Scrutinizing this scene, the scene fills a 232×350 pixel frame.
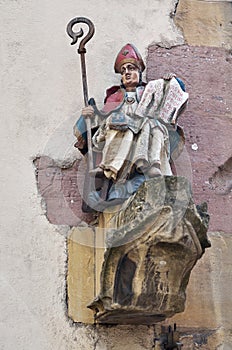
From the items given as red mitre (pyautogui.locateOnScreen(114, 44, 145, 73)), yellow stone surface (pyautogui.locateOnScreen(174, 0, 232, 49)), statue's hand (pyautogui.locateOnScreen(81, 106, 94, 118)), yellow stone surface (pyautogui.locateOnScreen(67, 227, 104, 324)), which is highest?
yellow stone surface (pyautogui.locateOnScreen(174, 0, 232, 49))

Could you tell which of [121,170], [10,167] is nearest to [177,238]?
[121,170]

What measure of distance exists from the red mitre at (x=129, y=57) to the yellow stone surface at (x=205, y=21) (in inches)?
16.4

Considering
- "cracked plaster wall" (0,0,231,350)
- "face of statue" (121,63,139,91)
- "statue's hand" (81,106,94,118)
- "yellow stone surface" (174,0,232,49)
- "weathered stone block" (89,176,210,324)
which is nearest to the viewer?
"weathered stone block" (89,176,210,324)

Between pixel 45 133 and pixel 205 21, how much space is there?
2.99ft

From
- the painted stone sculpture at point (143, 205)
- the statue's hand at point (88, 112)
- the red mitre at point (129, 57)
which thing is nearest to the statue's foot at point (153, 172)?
the painted stone sculpture at point (143, 205)

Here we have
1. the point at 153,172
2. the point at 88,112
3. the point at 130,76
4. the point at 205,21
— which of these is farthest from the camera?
the point at 205,21

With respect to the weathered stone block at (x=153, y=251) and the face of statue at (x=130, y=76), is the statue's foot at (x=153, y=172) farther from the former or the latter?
the face of statue at (x=130, y=76)

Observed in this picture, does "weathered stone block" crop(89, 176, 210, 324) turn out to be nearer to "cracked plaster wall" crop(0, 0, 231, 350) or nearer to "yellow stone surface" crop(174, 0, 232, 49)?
"cracked plaster wall" crop(0, 0, 231, 350)

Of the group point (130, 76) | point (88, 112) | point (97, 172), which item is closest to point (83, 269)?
point (97, 172)

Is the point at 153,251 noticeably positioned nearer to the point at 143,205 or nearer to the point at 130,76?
the point at 143,205

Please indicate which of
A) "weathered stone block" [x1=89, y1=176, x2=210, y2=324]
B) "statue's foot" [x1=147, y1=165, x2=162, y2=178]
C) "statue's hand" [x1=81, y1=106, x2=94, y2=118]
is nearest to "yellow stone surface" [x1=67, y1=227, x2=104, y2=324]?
"weathered stone block" [x1=89, y1=176, x2=210, y2=324]

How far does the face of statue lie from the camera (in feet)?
9.51

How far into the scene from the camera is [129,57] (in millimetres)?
2930

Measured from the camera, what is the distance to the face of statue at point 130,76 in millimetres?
2898
